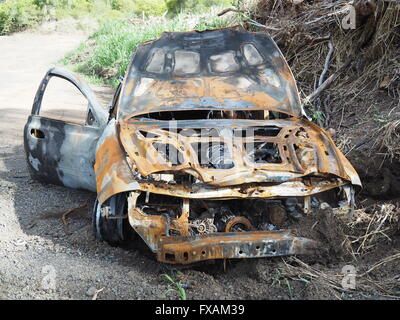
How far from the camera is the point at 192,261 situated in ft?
11.0

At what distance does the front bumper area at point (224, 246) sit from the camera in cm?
334

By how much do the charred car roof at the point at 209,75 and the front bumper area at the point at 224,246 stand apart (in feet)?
4.56

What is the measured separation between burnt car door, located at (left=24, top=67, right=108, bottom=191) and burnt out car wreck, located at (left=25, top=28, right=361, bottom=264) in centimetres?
1

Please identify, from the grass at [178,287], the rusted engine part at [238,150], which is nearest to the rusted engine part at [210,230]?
the grass at [178,287]

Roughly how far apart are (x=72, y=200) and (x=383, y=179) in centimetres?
324

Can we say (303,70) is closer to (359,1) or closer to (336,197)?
(359,1)

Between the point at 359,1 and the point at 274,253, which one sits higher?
the point at 359,1

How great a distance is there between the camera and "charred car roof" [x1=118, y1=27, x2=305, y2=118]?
445 cm

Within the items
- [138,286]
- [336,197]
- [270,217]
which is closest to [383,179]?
[336,197]

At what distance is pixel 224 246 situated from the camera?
3.34 m

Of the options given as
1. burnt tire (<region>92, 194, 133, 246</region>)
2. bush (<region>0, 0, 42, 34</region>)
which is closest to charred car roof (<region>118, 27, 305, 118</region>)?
burnt tire (<region>92, 194, 133, 246</region>)

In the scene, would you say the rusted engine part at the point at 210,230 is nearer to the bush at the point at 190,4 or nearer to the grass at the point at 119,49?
the grass at the point at 119,49

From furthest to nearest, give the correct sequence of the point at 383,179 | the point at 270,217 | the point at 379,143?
the point at 379,143 → the point at 383,179 → the point at 270,217

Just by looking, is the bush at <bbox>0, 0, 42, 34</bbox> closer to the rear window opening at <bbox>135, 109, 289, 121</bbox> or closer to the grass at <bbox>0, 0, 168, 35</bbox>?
the grass at <bbox>0, 0, 168, 35</bbox>
